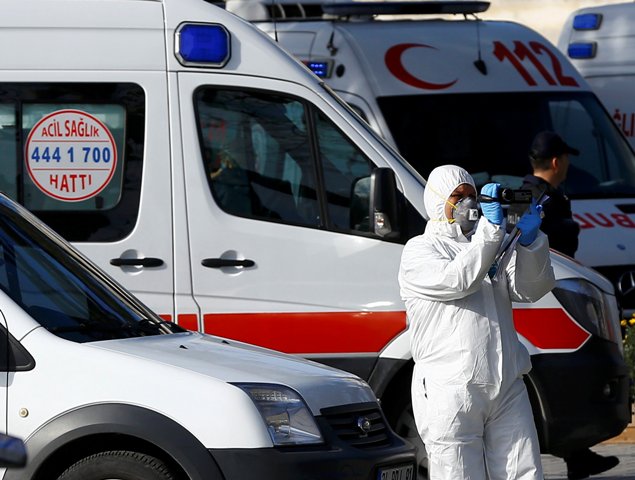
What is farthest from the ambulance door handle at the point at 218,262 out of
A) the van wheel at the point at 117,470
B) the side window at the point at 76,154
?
the van wheel at the point at 117,470

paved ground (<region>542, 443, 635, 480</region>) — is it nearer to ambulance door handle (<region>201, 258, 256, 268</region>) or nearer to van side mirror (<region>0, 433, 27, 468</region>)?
ambulance door handle (<region>201, 258, 256, 268</region>)

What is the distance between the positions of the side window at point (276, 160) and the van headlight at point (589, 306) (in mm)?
1053

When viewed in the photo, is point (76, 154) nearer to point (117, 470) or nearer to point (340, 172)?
point (340, 172)

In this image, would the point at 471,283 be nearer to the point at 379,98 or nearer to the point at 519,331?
the point at 519,331

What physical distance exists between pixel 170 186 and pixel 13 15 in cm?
107

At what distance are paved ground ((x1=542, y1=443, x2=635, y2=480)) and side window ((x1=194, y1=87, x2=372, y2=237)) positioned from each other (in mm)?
2193

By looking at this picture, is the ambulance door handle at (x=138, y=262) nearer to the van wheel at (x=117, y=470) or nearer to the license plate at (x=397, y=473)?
the license plate at (x=397, y=473)

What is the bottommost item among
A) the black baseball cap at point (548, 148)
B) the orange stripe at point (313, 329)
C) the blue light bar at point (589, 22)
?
the orange stripe at point (313, 329)

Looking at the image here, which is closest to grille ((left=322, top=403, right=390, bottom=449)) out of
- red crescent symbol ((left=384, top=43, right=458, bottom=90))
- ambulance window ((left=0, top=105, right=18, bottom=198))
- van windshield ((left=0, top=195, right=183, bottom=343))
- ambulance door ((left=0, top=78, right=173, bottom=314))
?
van windshield ((left=0, top=195, right=183, bottom=343))

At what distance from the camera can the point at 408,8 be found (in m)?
10.1

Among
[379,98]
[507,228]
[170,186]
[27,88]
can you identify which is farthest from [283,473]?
[379,98]

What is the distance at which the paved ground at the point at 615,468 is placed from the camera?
7969mm

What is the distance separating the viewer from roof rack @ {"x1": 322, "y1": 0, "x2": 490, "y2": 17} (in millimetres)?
10094

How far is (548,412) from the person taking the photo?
6844mm
